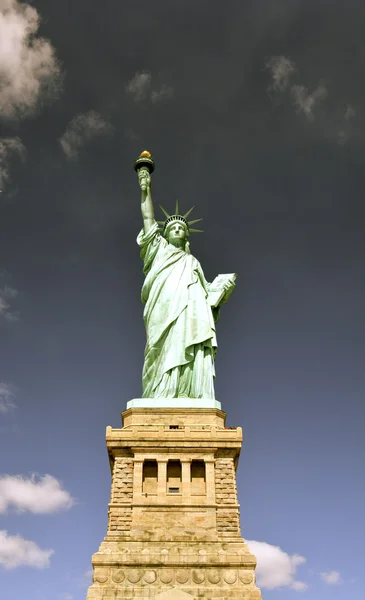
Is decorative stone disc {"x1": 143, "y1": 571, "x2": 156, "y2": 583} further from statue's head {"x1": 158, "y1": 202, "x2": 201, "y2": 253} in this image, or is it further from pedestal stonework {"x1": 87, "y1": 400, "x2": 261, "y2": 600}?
statue's head {"x1": 158, "y1": 202, "x2": 201, "y2": 253}

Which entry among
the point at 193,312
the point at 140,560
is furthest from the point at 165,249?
the point at 140,560

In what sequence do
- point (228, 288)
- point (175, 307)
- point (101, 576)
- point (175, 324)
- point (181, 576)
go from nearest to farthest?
point (101, 576), point (181, 576), point (175, 324), point (175, 307), point (228, 288)

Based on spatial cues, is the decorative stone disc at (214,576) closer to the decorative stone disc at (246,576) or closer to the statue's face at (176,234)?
the decorative stone disc at (246,576)

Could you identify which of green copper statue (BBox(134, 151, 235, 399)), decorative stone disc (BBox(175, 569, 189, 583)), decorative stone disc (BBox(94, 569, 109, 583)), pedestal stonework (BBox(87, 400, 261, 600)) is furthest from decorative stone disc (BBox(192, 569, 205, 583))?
green copper statue (BBox(134, 151, 235, 399))

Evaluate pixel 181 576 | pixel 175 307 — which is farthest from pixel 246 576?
pixel 175 307

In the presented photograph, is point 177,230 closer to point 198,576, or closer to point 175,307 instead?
point 175,307
